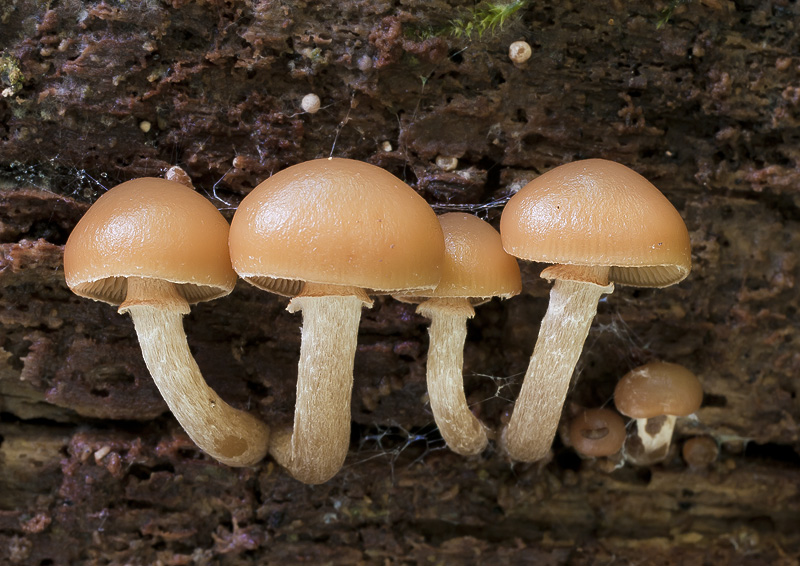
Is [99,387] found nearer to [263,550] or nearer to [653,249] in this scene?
[263,550]

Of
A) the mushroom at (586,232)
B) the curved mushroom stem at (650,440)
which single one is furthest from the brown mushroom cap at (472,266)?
the curved mushroom stem at (650,440)

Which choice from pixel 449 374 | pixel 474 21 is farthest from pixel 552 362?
pixel 474 21

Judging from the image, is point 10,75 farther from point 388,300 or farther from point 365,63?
point 388,300

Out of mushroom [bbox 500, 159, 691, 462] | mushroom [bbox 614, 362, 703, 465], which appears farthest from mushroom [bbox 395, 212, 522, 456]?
mushroom [bbox 614, 362, 703, 465]

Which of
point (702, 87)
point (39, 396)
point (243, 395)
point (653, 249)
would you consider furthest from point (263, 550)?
point (702, 87)

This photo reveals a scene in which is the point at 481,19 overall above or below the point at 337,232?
above
